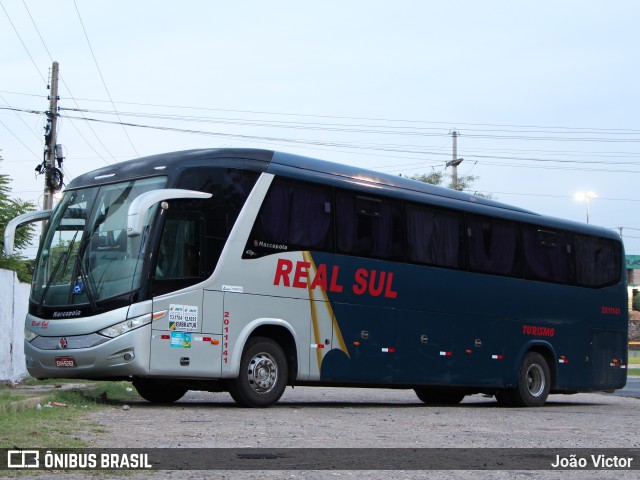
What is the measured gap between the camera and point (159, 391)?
653 inches

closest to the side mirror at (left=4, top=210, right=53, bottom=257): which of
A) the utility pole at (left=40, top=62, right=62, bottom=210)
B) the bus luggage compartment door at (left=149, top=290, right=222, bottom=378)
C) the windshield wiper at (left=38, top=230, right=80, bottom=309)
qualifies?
the windshield wiper at (left=38, top=230, right=80, bottom=309)

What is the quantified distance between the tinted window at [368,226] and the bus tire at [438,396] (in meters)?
4.10

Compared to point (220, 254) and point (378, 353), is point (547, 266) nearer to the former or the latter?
point (378, 353)

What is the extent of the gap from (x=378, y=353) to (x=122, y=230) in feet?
16.2

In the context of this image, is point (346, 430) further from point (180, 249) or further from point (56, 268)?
point (56, 268)

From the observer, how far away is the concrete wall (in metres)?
20.4

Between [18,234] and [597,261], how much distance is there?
16628mm

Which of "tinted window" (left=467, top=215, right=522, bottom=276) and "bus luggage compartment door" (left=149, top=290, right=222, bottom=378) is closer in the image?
"bus luggage compartment door" (left=149, top=290, right=222, bottom=378)

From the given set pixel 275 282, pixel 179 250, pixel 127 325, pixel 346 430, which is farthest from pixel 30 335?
pixel 346 430

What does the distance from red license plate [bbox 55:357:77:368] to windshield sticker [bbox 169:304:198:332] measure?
139cm

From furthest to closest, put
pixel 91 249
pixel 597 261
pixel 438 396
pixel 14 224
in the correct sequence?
pixel 597 261 < pixel 438 396 < pixel 14 224 < pixel 91 249

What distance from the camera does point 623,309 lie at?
909 inches

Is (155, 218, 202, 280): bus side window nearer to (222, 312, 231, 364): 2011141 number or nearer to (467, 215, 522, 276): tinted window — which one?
(222, 312, 231, 364): 2011141 number

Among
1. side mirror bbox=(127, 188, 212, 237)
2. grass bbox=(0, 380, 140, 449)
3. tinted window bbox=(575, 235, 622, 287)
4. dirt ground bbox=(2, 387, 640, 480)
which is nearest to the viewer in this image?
dirt ground bbox=(2, 387, 640, 480)
